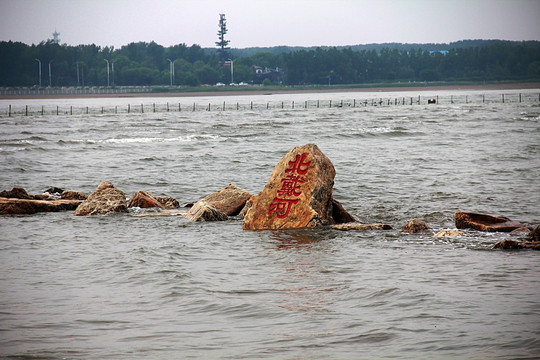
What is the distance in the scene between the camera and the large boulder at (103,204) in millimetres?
16500

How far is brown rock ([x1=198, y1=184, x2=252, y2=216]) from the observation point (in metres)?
16.5

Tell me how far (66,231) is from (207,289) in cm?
584

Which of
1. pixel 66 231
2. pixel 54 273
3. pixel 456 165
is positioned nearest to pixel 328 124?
pixel 456 165

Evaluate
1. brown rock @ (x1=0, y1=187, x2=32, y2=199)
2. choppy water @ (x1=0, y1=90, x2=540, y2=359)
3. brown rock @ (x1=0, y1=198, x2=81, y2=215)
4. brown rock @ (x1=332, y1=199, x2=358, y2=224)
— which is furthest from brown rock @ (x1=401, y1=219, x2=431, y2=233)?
brown rock @ (x1=0, y1=187, x2=32, y2=199)

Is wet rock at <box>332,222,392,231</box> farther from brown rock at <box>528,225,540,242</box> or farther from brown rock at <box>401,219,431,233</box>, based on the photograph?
brown rock at <box>528,225,540,242</box>

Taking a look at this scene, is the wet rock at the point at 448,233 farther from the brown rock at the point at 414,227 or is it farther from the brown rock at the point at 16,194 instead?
the brown rock at the point at 16,194

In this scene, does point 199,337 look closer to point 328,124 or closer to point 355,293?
point 355,293

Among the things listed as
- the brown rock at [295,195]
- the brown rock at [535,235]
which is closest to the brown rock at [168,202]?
the brown rock at [295,195]

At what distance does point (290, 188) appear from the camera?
14.0m

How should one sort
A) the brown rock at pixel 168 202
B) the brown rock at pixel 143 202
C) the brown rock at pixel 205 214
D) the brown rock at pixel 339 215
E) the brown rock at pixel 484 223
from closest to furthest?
the brown rock at pixel 484 223 < the brown rock at pixel 339 215 < the brown rock at pixel 205 214 < the brown rock at pixel 143 202 < the brown rock at pixel 168 202

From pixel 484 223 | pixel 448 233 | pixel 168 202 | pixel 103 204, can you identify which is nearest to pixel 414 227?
pixel 448 233

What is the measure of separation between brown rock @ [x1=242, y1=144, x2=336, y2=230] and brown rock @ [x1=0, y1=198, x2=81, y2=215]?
18.5 ft

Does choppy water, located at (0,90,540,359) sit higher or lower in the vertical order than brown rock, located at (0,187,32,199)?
lower

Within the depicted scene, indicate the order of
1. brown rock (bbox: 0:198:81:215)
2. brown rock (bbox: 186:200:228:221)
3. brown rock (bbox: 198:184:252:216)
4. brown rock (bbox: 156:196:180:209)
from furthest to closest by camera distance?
1. brown rock (bbox: 156:196:180:209)
2. brown rock (bbox: 0:198:81:215)
3. brown rock (bbox: 198:184:252:216)
4. brown rock (bbox: 186:200:228:221)
